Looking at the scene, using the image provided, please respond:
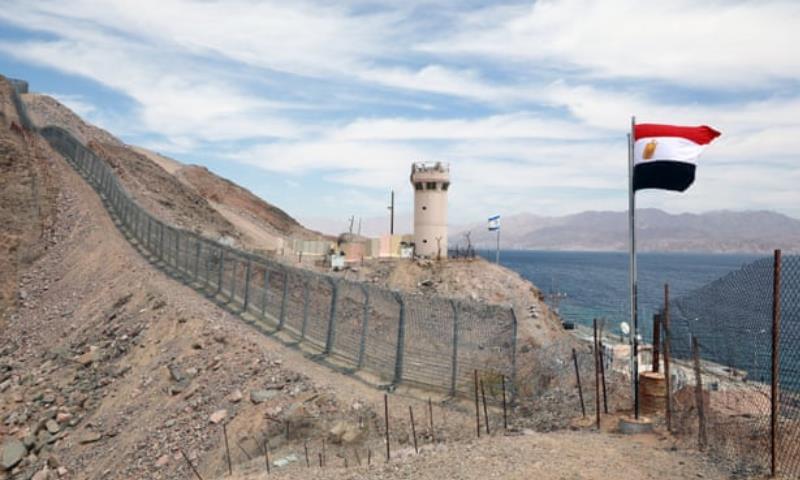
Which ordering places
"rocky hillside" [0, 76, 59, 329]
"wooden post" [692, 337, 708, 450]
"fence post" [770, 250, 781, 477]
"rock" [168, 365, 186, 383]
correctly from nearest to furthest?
"fence post" [770, 250, 781, 477] → "wooden post" [692, 337, 708, 450] → "rock" [168, 365, 186, 383] → "rocky hillside" [0, 76, 59, 329]

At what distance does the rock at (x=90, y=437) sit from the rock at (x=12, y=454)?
1535 millimetres

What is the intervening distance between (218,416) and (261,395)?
1128mm

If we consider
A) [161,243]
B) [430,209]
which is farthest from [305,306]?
[430,209]

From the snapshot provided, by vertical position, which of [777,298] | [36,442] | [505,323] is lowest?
[36,442]

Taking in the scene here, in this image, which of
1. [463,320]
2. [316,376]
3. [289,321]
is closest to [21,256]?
[289,321]

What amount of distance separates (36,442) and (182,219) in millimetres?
27054

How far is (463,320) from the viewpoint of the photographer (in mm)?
16969

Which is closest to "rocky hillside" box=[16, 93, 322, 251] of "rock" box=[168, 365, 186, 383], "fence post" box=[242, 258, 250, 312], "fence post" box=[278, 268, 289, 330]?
"fence post" box=[242, 258, 250, 312]

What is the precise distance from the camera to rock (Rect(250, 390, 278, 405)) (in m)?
16.4

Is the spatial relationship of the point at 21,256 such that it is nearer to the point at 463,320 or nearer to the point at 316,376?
the point at 316,376

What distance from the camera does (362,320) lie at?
65.6 ft

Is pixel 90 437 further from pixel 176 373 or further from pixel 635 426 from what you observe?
pixel 635 426

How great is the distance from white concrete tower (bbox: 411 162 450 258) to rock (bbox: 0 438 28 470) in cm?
4592

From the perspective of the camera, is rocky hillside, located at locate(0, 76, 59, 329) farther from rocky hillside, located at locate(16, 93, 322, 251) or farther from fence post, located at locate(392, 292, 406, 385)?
fence post, located at locate(392, 292, 406, 385)
